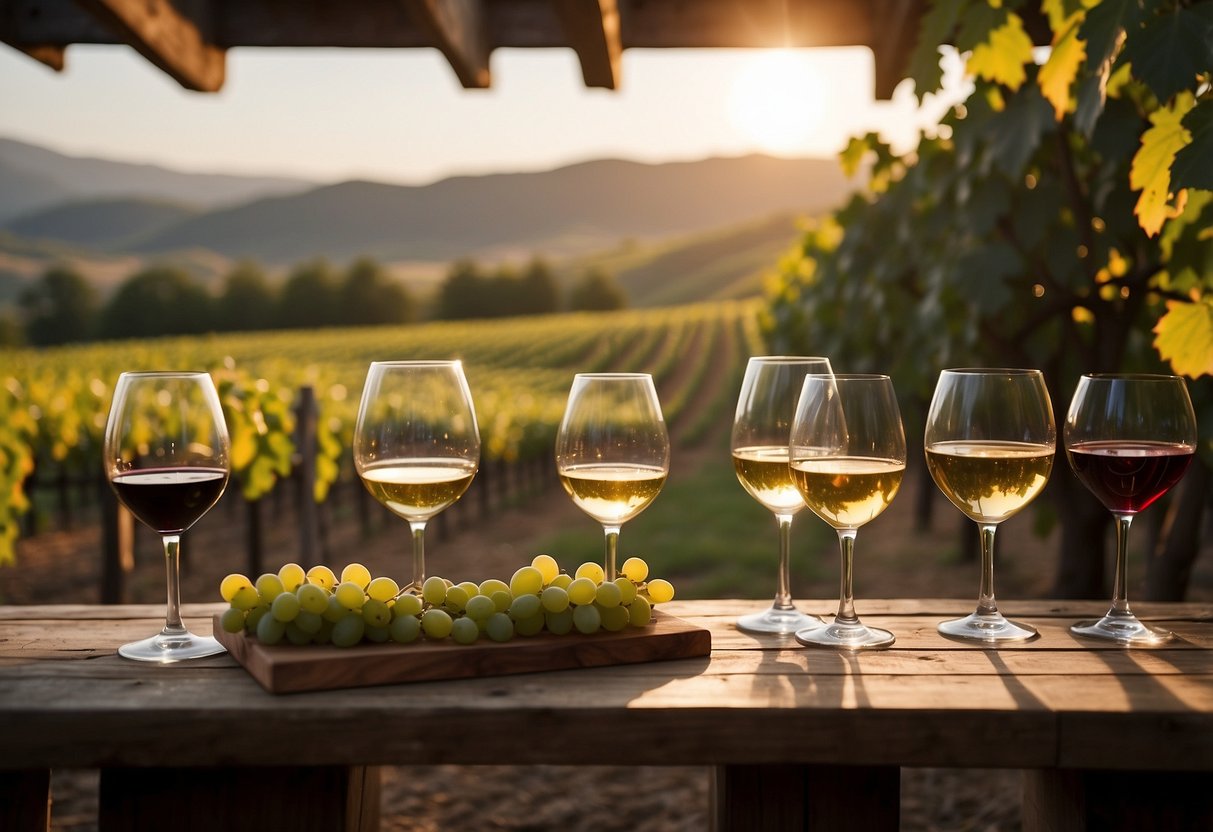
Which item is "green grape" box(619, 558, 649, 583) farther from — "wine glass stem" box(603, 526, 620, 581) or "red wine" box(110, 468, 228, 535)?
"red wine" box(110, 468, 228, 535)

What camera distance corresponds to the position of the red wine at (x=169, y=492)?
1457mm

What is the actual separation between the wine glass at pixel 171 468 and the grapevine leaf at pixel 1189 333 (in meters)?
1.67

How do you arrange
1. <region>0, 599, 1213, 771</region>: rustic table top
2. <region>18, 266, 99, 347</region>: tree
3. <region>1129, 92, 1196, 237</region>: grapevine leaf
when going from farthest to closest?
<region>18, 266, 99, 347</region>: tree
<region>1129, 92, 1196, 237</region>: grapevine leaf
<region>0, 599, 1213, 771</region>: rustic table top

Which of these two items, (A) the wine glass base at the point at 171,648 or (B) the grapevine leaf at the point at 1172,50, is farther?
(B) the grapevine leaf at the point at 1172,50

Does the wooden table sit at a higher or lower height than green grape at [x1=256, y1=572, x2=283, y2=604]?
lower

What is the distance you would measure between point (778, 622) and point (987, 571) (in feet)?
1.03

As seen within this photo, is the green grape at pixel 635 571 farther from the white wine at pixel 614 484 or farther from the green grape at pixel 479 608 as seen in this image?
the green grape at pixel 479 608

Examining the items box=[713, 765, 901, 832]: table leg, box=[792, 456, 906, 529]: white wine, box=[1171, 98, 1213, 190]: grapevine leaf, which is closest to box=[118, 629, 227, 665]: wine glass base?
box=[713, 765, 901, 832]: table leg

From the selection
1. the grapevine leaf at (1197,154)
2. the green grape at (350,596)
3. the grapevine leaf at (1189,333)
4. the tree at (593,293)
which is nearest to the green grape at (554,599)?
the green grape at (350,596)

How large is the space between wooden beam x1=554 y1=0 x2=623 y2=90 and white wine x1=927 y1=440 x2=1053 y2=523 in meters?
1.55

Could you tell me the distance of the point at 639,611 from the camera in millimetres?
1466

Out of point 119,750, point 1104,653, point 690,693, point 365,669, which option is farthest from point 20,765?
point 1104,653

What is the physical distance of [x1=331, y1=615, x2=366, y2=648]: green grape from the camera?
1.36 metres

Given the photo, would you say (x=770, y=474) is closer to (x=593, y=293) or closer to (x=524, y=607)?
(x=524, y=607)
